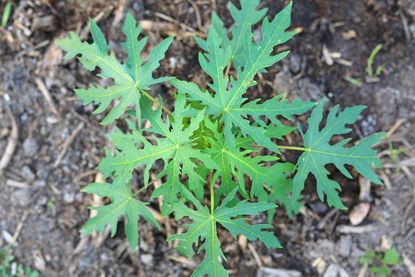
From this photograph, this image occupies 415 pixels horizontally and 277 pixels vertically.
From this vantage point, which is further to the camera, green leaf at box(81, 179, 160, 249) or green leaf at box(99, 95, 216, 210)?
green leaf at box(81, 179, 160, 249)

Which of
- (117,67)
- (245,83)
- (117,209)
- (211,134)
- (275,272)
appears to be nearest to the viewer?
(245,83)

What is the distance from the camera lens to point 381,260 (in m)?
3.25

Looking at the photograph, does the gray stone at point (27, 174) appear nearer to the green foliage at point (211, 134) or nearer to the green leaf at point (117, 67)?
the green foliage at point (211, 134)

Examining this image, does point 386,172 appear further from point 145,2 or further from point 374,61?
point 145,2

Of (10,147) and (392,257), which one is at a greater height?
(10,147)

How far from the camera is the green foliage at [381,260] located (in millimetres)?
3223

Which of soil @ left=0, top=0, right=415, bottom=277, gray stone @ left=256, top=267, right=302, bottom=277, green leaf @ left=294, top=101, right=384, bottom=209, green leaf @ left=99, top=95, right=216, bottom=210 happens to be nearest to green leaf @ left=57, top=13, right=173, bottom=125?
green leaf @ left=99, top=95, right=216, bottom=210

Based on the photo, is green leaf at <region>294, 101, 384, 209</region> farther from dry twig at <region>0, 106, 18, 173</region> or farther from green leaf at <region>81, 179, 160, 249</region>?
dry twig at <region>0, 106, 18, 173</region>

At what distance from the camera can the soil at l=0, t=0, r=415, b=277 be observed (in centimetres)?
324

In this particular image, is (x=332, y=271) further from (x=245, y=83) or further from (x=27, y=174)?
(x=27, y=174)

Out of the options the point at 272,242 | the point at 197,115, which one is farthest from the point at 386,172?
the point at 197,115

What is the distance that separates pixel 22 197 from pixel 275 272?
1.75m

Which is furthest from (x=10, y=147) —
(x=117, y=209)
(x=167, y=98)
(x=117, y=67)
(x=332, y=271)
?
(x=332, y=271)

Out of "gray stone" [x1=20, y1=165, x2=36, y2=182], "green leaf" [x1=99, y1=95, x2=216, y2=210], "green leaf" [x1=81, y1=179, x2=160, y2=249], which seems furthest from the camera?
"gray stone" [x1=20, y1=165, x2=36, y2=182]
